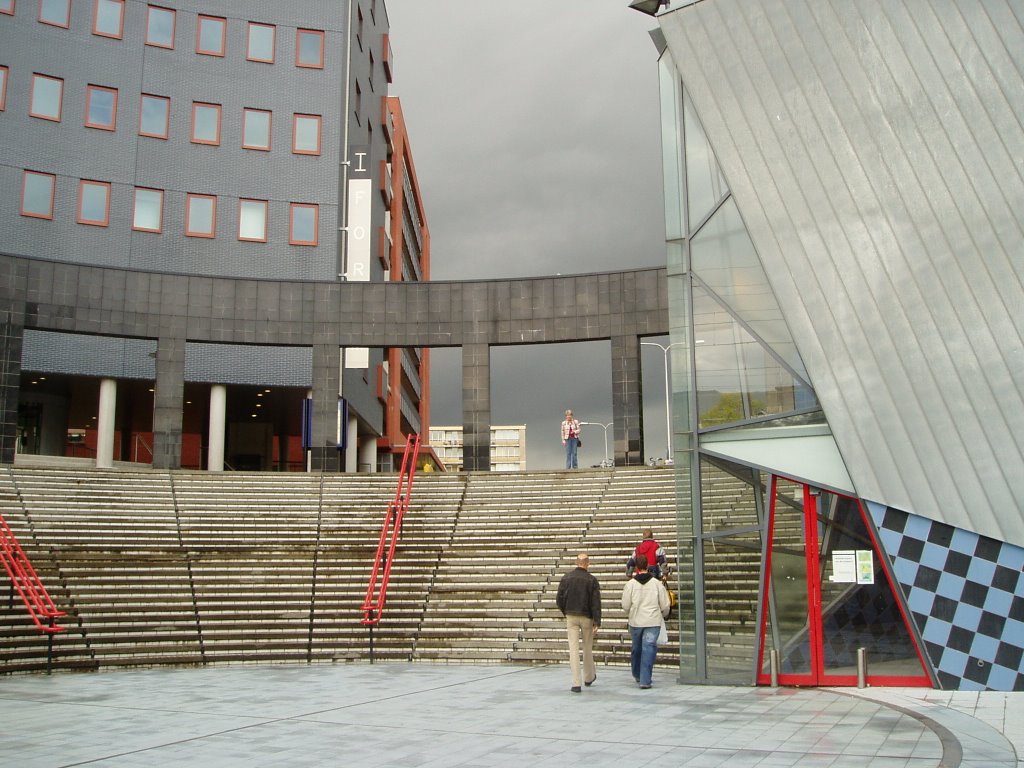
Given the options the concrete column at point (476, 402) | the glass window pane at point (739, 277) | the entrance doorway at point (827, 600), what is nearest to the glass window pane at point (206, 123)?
the concrete column at point (476, 402)

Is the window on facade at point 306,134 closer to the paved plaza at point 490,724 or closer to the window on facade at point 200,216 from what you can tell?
the window on facade at point 200,216

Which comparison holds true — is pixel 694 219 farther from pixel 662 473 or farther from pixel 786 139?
pixel 662 473

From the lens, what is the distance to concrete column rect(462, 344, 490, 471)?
1033 inches

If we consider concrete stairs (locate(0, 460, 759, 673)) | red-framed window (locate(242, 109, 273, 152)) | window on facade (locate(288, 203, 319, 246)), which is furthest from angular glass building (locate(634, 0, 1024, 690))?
red-framed window (locate(242, 109, 273, 152))

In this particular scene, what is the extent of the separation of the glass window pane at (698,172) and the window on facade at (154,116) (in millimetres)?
25165

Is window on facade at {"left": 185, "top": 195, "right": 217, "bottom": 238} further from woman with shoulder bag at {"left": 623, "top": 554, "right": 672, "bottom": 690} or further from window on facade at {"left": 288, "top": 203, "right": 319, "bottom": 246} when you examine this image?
woman with shoulder bag at {"left": 623, "top": 554, "right": 672, "bottom": 690}

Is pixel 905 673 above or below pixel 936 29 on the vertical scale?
below

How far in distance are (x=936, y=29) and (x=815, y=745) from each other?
26.6 ft

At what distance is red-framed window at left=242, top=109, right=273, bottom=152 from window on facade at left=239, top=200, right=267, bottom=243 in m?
1.96

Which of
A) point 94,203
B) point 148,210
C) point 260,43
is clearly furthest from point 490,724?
point 260,43

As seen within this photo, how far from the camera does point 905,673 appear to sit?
11234 mm

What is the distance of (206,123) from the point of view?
3481 centimetres

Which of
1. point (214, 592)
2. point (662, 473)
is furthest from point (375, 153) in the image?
point (214, 592)

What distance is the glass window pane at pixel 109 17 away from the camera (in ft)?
110
